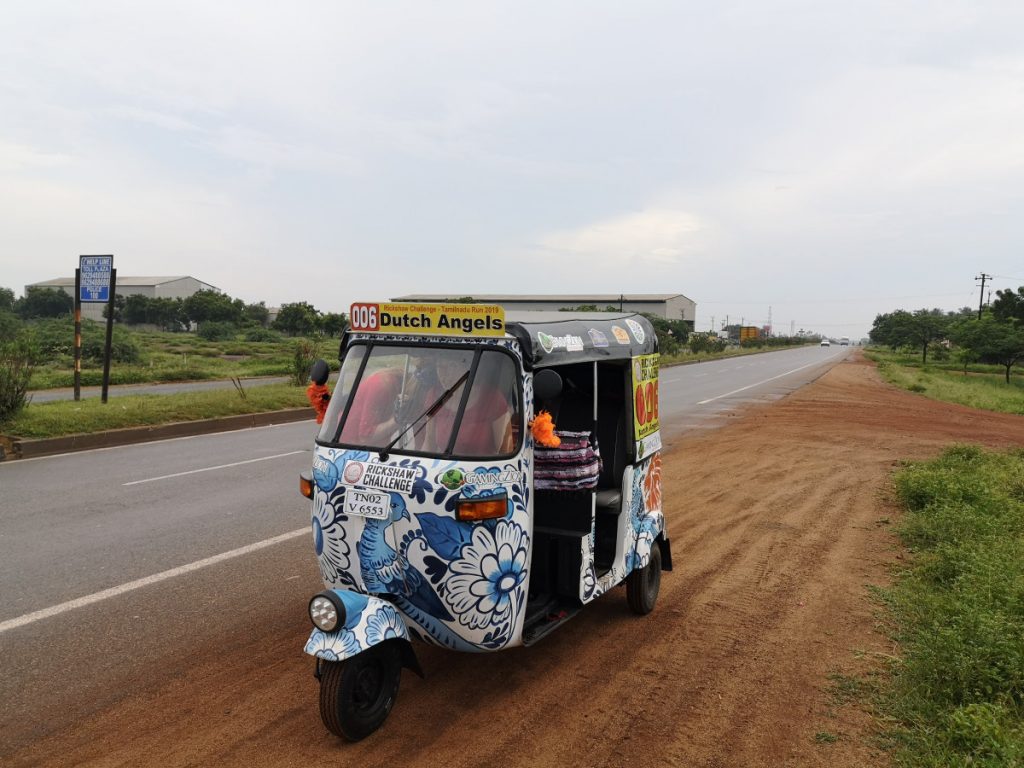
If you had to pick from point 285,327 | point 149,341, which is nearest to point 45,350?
point 149,341

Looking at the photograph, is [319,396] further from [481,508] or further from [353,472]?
[481,508]

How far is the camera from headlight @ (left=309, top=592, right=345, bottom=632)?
358 centimetres

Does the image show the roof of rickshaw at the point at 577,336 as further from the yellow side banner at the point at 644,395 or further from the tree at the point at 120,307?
the tree at the point at 120,307

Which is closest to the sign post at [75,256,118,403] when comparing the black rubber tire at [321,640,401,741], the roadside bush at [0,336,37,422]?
the roadside bush at [0,336,37,422]

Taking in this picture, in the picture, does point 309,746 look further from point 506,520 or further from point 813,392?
point 813,392

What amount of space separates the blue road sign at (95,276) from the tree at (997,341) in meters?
46.3

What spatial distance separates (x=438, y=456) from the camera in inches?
155

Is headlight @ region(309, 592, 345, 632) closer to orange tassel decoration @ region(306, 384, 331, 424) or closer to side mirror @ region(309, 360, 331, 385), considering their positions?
orange tassel decoration @ region(306, 384, 331, 424)

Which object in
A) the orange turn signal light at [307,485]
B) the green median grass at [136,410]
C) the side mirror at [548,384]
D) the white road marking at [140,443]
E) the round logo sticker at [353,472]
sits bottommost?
the white road marking at [140,443]

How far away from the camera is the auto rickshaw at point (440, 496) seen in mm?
3812

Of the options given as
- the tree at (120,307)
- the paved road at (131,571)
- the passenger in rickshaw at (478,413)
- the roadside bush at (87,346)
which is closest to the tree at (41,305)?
the tree at (120,307)

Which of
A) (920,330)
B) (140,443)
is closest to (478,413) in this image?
(140,443)

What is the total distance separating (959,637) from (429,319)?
12.3 ft

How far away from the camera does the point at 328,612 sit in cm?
360
